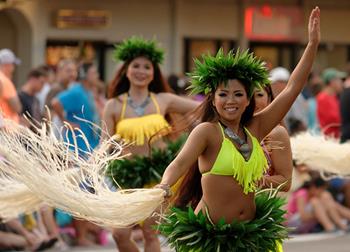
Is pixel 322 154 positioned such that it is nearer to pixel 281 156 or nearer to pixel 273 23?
pixel 281 156

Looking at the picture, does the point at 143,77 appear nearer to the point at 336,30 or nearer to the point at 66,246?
the point at 66,246

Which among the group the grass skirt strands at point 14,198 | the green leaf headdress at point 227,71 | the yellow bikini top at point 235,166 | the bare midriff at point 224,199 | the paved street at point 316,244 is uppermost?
the green leaf headdress at point 227,71

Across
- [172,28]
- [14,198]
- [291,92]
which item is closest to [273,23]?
[172,28]

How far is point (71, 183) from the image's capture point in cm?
674

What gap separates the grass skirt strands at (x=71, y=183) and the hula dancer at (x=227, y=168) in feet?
0.97

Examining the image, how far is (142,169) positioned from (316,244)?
4.41 meters

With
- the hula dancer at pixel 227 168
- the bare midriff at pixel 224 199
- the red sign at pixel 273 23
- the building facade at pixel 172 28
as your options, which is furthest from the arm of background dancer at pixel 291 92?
the red sign at pixel 273 23

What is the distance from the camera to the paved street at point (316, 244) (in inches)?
511

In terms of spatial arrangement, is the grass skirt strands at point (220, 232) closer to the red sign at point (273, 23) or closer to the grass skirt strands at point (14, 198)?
the grass skirt strands at point (14, 198)

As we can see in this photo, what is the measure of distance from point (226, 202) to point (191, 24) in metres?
18.7

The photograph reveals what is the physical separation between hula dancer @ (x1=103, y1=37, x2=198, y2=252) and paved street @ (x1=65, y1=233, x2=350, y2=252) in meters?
2.61

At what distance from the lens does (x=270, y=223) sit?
22.7 ft

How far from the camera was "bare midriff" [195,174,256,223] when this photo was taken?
685 cm

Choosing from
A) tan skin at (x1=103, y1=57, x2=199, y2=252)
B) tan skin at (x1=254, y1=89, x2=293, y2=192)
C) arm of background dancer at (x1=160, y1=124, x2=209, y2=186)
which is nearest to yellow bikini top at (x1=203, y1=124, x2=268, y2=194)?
arm of background dancer at (x1=160, y1=124, x2=209, y2=186)
